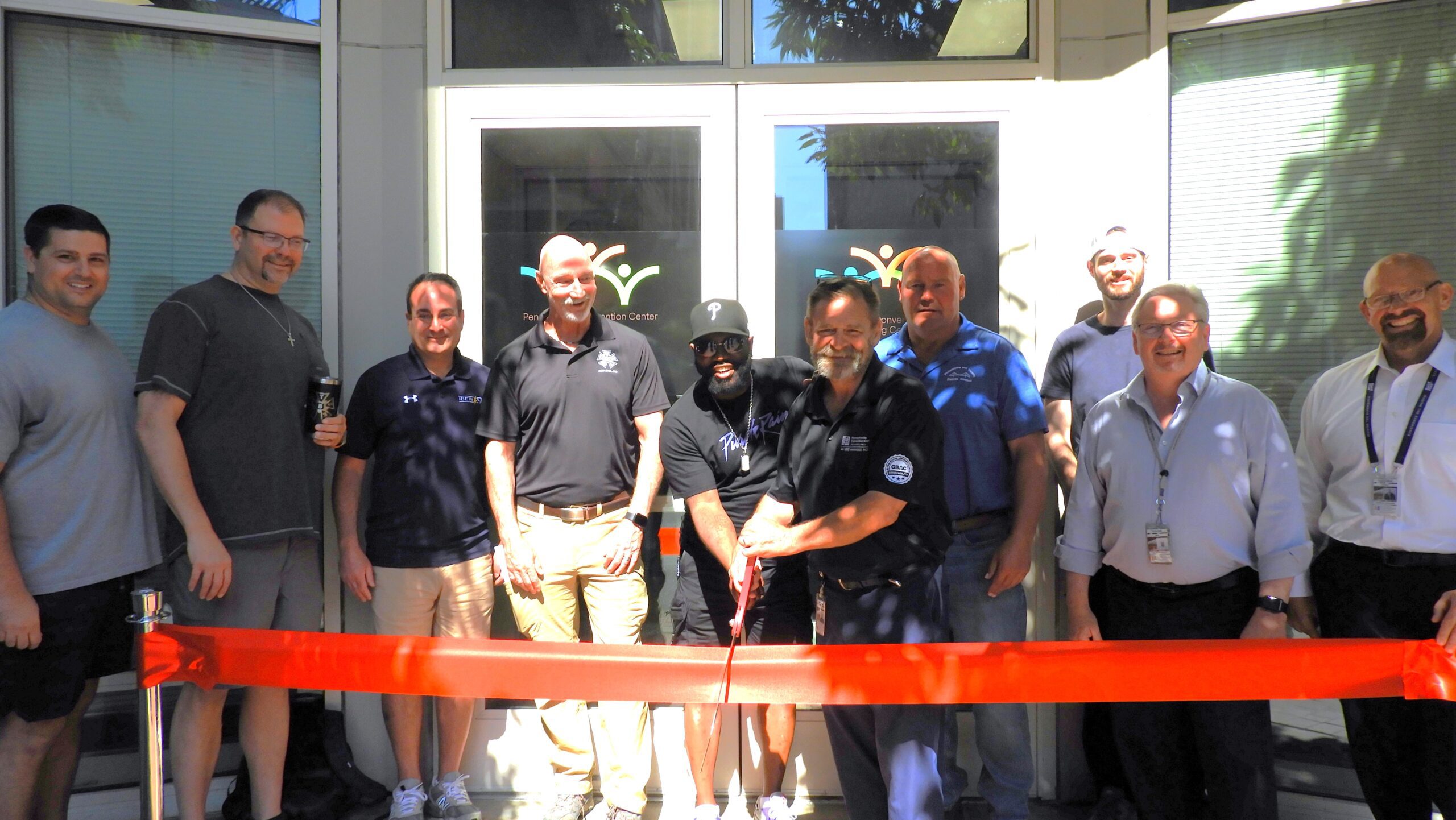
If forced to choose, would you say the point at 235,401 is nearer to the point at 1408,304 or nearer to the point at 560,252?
the point at 560,252

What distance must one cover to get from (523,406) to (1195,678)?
8.44ft

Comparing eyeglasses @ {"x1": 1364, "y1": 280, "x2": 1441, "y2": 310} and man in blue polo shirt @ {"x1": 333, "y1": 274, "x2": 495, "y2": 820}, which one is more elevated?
eyeglasses @ {"x1": 1364, "y1": 280, "x2": 1441, "y2": 310}

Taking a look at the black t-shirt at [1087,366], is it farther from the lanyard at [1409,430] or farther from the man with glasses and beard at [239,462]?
the man with glasses and beard at [239,462]

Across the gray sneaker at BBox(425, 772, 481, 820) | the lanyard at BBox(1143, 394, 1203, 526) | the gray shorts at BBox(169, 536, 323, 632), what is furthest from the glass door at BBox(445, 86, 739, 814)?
the lanyard at BBox(1143, 394, 1203, 526)

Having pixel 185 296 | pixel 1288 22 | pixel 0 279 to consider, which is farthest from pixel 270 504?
pixel 1288 22

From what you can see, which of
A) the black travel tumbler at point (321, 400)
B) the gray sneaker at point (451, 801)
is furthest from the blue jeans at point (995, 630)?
the black travel tumbler at point (321, 400)

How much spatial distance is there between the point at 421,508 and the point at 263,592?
66 cm

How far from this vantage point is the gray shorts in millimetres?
3584

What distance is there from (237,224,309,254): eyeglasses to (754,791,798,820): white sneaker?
289 cm

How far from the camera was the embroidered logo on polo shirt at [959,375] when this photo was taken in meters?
3.75

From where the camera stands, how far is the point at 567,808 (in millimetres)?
4062

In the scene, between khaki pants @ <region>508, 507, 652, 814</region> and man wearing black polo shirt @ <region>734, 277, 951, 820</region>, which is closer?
man wearing black polo shirt @ <region>734, 277, 951, 820</region>

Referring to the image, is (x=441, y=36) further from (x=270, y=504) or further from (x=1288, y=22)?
(x=1288, y=22)

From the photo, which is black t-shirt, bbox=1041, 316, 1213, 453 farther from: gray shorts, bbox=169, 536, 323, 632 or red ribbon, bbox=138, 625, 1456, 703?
gray shorts, bbox=169, 536, 323, 632
